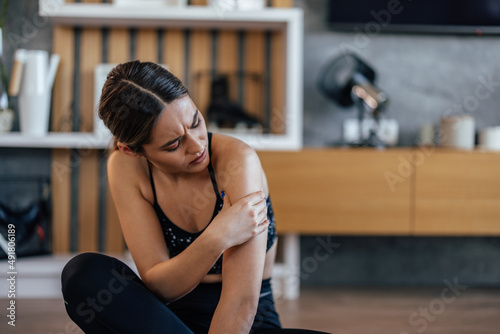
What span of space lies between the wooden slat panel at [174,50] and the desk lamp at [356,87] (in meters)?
0.78

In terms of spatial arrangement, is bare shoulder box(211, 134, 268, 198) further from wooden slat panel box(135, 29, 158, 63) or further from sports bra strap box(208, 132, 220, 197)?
wooden slat panel box(135, 29, 158, 63)

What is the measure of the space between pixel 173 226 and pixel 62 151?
5.70 ft

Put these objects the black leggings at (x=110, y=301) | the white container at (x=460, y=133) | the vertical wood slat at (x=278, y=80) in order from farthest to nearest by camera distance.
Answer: the vertical wood slat at (x=278, y=80), the white container at (x=460, y=133), the black leggings at (x=110, y=301)

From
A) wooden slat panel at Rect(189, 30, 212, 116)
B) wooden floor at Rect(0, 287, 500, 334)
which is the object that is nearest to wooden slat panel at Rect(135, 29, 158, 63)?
wooden slat panel at Rect(189, 30, 212, 116)

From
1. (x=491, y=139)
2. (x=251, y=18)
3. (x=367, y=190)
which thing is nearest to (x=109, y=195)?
(x=251, y=18)

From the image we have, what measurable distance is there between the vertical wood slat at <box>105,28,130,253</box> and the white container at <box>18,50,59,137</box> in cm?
37

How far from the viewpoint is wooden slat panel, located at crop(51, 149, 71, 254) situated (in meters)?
2.73

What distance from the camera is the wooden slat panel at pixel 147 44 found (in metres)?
2.74

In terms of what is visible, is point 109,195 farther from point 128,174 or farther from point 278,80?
point 128,174

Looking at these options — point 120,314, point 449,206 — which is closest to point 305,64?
point 449,206

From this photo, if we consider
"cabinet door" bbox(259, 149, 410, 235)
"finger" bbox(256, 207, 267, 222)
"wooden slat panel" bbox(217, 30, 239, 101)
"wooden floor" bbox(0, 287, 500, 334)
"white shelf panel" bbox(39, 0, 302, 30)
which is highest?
"white shelf panel" bbox(39, 0, 302, 30)

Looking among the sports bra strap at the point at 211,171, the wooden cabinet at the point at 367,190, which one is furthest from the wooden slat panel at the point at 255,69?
the sports bra strap at the point at 211,171

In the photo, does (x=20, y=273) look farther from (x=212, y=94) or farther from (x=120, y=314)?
(x=120, y=314)

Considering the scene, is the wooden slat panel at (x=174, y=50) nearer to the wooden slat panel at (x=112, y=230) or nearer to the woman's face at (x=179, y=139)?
the wooden slat panel at (x=112, y=230)
